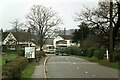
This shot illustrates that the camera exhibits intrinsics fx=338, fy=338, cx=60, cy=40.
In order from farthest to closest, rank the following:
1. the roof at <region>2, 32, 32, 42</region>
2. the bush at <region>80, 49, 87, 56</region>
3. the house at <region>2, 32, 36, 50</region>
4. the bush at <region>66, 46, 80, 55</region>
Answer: the house at <region>2, 32, 36, 50</region>
the roof at <region>2, 32, 32, 42</region>
the bush at <region>66, 46, 80, 55</region>
the bush at <region>80, 49, 87, 56</region>

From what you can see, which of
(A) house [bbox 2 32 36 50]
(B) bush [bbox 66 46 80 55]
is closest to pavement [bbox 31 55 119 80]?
(B) bush [bbox 66 46 80 55]

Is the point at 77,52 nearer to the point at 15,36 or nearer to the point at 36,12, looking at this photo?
the point at 36,12

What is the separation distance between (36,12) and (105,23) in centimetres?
4434

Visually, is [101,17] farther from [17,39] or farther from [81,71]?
[17,39]

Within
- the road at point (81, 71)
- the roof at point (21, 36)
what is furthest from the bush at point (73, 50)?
the road at point (81, 71)

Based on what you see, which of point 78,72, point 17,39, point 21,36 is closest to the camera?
point 78,72

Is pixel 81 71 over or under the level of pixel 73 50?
under

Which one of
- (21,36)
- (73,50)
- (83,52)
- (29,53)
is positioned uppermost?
(21,36)

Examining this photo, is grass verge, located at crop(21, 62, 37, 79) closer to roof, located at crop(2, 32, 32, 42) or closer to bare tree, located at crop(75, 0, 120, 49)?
bare tree, located at crop(75, 0, 120, 49)

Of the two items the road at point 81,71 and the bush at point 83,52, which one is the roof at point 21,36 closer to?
the bush at point 83,52

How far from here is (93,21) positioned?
171 feet

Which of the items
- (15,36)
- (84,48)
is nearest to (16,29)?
(15,36)

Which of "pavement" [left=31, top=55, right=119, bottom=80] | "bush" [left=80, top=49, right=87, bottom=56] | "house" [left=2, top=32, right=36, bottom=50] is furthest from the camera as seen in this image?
"house" [left=2, top=32, right=36, bottom=50]

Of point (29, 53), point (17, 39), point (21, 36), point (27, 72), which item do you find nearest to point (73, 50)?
point (21, 36)
